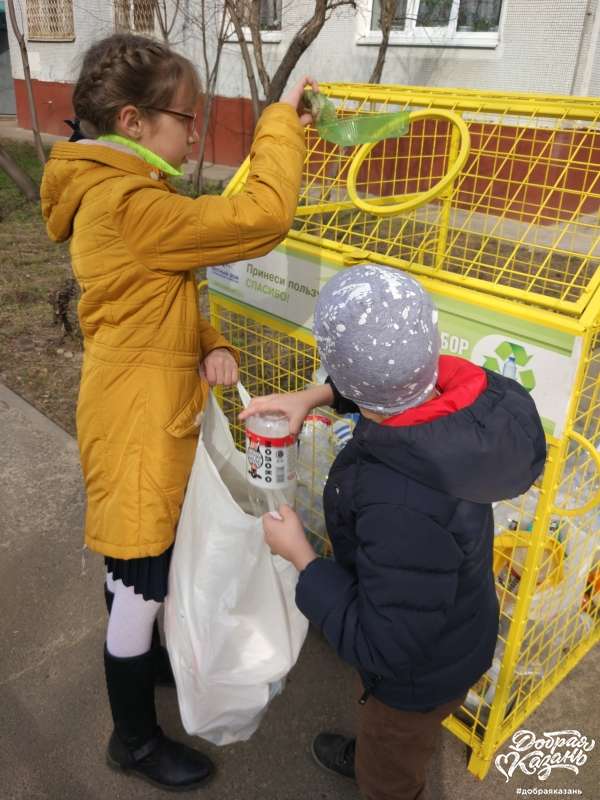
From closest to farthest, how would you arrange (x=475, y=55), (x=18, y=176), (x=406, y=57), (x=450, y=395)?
(x=450, y=395) → (x=475, y=55) → (x=18, y=176) → (x=406, y=57)

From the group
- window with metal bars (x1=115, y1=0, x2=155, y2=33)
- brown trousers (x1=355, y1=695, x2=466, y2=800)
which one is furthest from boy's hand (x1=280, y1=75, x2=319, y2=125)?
window with metal bars (x1=115, y1=0, x2=155, y2=33)

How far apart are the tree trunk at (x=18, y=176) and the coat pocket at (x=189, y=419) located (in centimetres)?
769

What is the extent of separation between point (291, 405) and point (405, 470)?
43cm

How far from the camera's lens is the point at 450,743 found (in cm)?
203

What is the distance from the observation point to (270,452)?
1.51 m

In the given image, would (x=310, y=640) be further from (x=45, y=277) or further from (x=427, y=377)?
(x=45, y=277)

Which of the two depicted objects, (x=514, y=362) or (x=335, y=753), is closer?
(x=514, y=362)

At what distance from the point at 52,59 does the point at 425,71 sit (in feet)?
33.5

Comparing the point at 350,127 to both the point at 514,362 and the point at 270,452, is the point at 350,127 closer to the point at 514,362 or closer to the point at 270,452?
the point at 514,362

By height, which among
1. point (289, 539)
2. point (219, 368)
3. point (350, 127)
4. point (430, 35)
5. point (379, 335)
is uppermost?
point (430, 35)

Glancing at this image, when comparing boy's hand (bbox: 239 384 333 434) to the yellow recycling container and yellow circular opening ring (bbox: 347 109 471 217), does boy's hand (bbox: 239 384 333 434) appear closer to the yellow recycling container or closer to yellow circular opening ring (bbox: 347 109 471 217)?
the yellow recycling container

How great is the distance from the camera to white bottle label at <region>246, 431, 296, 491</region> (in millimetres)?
1504

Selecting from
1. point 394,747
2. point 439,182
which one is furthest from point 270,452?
point 439,182

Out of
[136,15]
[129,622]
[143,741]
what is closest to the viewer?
[129,622]
